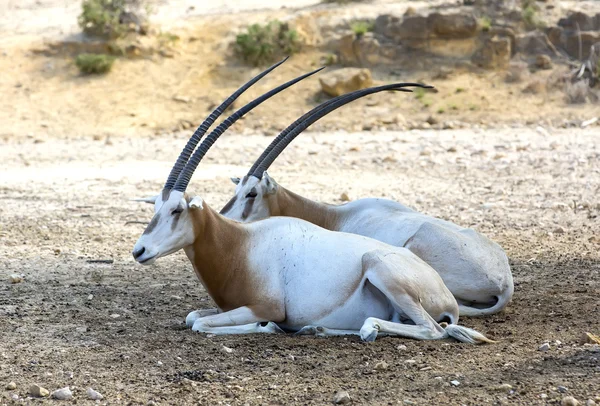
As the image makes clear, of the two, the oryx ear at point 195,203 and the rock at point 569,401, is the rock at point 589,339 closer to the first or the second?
the rock at point 569,401

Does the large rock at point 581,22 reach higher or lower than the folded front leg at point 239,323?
lower

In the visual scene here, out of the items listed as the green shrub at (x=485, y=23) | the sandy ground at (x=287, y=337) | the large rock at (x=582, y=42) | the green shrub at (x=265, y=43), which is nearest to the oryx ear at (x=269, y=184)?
the sandy ground at (x=287, y=337)

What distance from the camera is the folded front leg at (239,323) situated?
5609mm

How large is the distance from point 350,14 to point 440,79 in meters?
3.90

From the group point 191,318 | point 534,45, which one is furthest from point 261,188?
point 534,45

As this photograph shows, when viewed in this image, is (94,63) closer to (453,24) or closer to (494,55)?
(453,24)

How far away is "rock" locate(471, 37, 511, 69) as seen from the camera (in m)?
21.0

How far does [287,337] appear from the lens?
5559mm

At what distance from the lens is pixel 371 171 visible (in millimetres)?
13367

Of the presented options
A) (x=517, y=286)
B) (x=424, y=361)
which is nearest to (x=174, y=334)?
(x=424, y=361)

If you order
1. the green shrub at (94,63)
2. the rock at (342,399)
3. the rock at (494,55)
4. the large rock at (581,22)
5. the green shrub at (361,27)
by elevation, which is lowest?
the green shrub at (94,63)

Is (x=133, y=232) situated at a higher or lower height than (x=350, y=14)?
higher

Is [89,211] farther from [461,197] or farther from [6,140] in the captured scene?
[6,140]

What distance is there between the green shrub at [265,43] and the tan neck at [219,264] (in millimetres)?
16371
